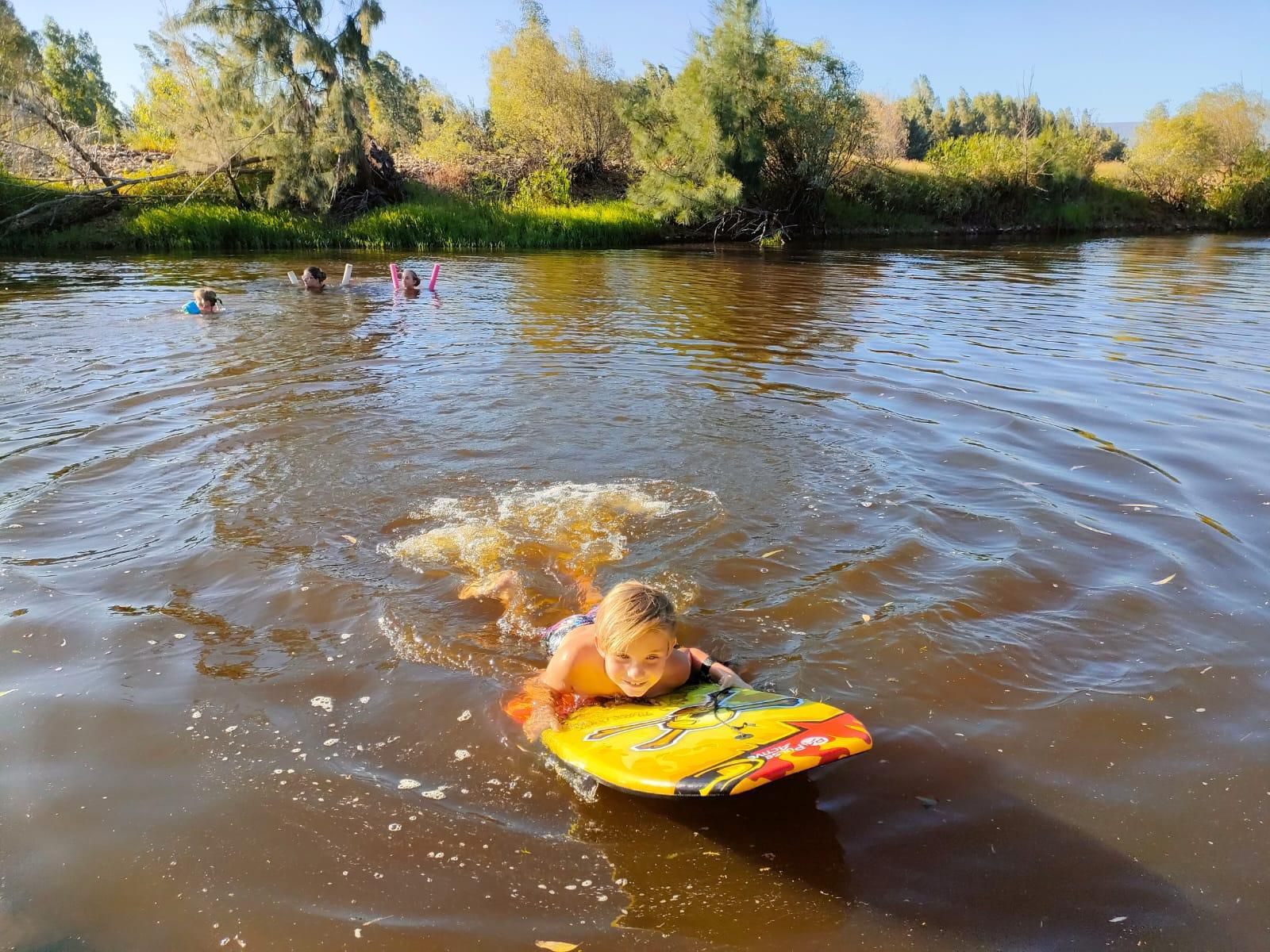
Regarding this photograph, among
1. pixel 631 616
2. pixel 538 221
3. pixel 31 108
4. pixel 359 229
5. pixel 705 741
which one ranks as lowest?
pixel 705 741

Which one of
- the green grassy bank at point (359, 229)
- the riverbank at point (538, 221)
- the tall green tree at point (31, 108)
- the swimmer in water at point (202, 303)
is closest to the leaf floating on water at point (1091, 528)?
the swimmer in water at point (202, 303)

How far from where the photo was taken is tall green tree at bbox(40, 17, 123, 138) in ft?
155

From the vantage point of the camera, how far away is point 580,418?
319 inches

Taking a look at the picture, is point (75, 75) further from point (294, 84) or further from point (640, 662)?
point (640, 662)

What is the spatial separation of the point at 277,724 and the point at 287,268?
A: 20233mm

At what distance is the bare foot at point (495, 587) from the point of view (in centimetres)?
478

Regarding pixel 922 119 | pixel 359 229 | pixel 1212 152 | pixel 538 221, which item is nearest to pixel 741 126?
pixel 538 221

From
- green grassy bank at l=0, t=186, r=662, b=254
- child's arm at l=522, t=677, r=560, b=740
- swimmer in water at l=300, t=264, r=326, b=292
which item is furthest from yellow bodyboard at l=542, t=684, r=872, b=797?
green grassy bank at l=0, t=186, r=662, b=254

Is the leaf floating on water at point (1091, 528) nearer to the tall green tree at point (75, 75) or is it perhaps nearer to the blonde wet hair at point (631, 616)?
the blonde wet hair at point (631, 616)

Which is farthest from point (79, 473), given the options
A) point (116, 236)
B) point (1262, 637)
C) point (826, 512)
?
point (116, 236)

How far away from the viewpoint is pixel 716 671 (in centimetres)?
387

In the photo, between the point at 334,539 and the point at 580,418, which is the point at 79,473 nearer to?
the point at 334,539

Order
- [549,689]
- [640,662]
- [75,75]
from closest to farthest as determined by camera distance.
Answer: [640,662], [549,689], [75,75]

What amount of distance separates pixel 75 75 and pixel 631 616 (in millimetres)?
69521
